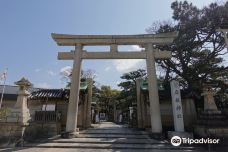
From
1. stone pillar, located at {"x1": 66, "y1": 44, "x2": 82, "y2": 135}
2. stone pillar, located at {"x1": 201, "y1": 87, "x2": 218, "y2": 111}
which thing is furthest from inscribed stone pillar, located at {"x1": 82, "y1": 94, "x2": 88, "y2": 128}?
stone pillar, located at {"x1": 201, "y1": 87, "x2": 218, "y2": 111}

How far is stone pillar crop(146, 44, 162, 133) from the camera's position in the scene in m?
11.4

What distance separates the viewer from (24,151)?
813 centimetres

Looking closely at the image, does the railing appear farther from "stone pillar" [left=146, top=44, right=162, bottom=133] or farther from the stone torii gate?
"stone pillar" [left=146, top=44, right=162, bottom=133]

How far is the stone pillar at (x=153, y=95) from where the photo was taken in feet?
37.5

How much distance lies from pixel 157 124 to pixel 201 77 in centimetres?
956

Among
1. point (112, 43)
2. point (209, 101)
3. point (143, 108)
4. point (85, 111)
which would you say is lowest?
point (85, 111)

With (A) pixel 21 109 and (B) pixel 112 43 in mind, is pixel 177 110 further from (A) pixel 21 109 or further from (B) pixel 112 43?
(A) pixel 21 109

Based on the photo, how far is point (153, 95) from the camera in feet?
39.0

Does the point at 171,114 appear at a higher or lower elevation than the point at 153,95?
lower

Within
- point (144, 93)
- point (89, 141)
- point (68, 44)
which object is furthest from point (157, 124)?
point (68, 44)

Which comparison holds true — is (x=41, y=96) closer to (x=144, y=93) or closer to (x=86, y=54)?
(x=86, y=54)

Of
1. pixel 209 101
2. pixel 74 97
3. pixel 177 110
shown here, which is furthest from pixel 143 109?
pixel 74 97

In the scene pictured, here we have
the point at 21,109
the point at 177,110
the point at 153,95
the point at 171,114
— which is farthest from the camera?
the point at 171,114

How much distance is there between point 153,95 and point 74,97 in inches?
191
